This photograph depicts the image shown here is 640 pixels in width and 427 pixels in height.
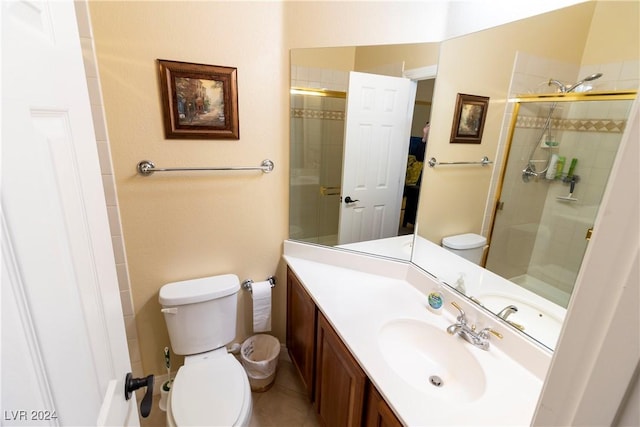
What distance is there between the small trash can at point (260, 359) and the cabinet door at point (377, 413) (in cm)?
91

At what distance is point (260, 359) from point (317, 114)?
64.8 inches

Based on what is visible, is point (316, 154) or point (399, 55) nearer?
point (399, 55)

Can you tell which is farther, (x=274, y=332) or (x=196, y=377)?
(x=274, y=332)

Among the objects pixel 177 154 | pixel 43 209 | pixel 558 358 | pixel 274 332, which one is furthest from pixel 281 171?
pixel 558 358

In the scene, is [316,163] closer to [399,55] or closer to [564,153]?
[399,55]

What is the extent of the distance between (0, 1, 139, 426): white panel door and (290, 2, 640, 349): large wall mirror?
4.13 ft

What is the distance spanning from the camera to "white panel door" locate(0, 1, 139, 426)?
1.11ft

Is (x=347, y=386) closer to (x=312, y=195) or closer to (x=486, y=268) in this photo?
(x=486, y=268)

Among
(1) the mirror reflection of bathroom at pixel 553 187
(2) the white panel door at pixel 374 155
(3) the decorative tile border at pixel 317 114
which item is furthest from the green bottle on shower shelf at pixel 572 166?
(3) the decorative tile border at pixel 317 114

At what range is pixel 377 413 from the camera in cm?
96

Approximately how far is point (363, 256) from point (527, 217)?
0.83 metres

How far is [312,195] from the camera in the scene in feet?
6.24

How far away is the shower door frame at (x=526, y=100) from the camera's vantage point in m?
0.85

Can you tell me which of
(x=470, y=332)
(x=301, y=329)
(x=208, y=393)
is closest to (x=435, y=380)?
(x=470, y=332)
